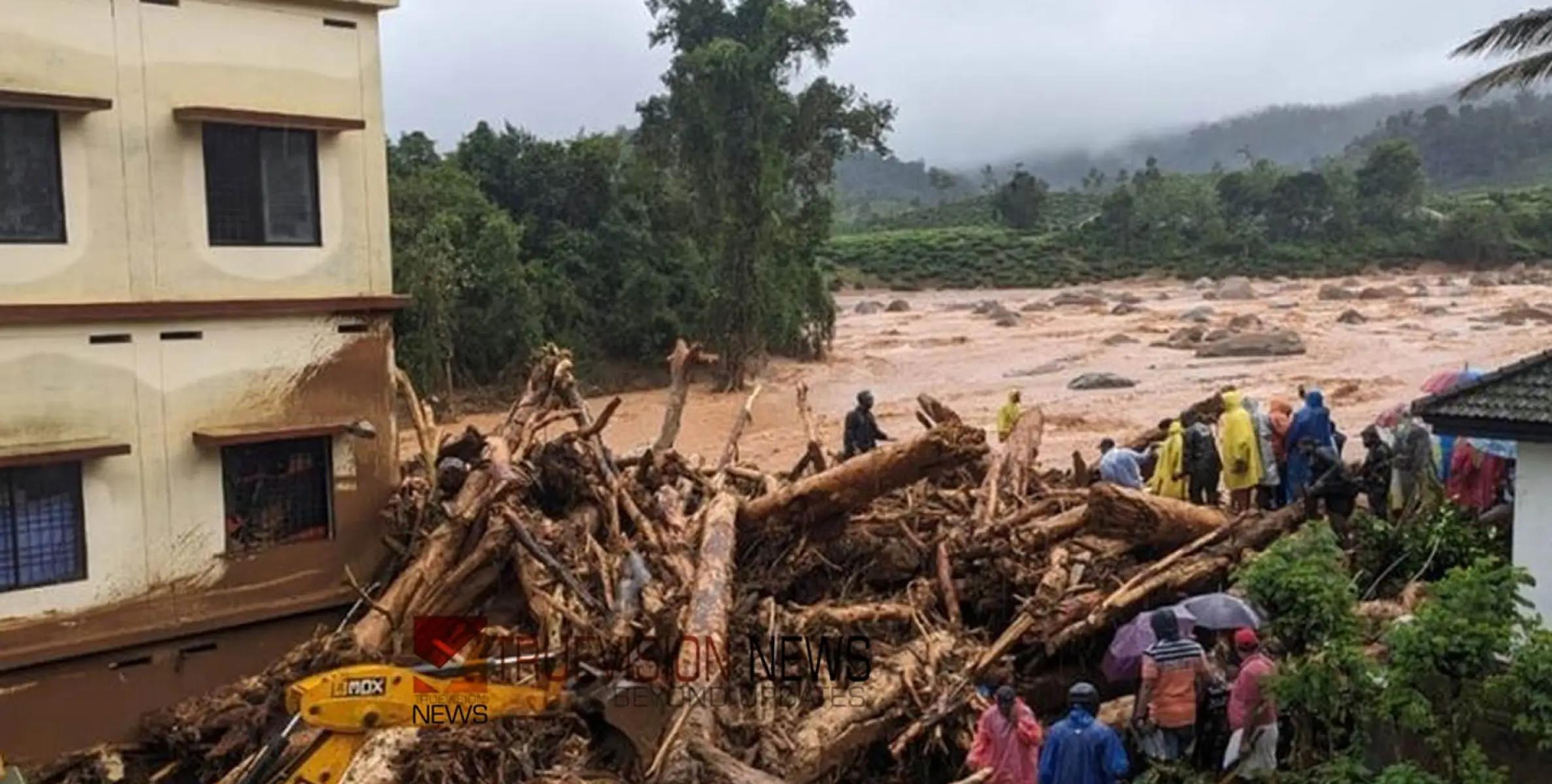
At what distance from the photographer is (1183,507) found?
13352 mm

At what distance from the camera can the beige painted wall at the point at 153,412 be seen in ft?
39.4

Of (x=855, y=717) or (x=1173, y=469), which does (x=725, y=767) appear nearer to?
(x=855, y=717)

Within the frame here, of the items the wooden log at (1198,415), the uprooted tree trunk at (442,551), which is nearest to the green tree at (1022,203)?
the wooden log at (1198,415)

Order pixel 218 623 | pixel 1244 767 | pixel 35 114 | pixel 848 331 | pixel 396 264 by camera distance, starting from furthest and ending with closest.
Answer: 1. pixel 848 331
2. pixel 396 264
3. pixel 218 623
4. pixel 35 114
5. pixel 1244 767

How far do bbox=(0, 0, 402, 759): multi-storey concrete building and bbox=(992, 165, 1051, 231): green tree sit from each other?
86.8m

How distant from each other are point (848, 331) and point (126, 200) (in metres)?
50.3

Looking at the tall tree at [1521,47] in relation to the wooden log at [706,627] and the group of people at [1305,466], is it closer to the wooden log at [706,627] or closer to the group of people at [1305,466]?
the group of people at [1305,466]

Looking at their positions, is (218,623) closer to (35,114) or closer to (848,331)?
(35,114)

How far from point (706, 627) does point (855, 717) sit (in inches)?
49.4

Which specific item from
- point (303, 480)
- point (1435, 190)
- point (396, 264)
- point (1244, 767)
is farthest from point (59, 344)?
Answer: point (1435, 190)

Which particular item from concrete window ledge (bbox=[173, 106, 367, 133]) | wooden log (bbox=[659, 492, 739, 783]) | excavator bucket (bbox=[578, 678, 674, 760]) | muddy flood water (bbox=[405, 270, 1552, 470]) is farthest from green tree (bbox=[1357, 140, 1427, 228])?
excavator bucket (bbox=[578, 678, 674, 760])

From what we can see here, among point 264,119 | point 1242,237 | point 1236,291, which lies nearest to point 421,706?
point 264,119

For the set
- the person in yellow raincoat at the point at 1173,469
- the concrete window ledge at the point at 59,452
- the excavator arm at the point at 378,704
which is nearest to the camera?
the excavator arm at the point at 378,704

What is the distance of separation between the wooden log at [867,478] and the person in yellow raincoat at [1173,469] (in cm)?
328
